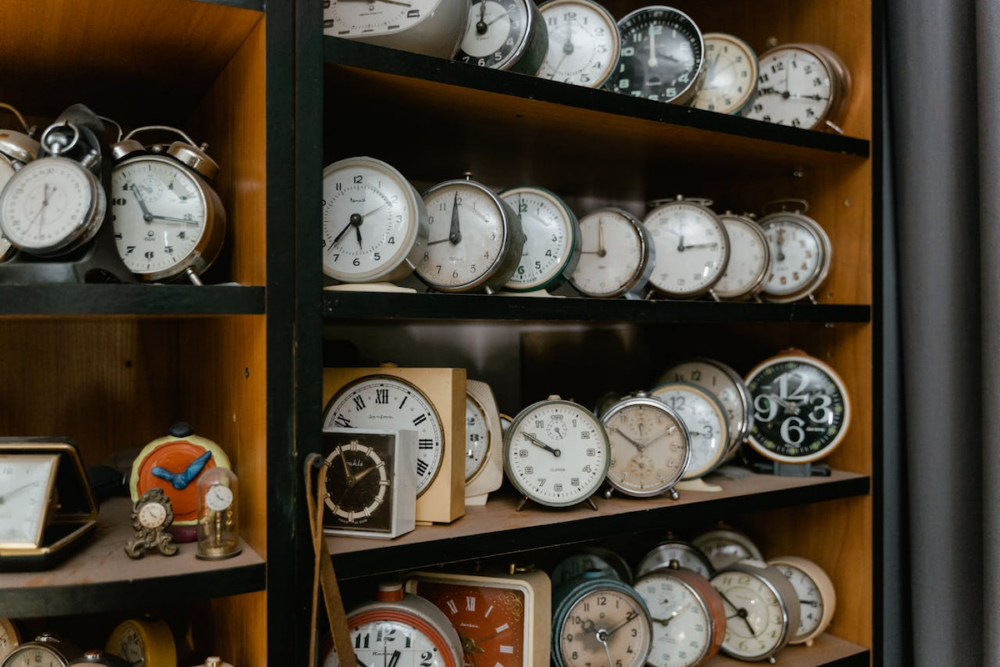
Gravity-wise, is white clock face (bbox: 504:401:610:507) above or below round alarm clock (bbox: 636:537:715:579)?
above

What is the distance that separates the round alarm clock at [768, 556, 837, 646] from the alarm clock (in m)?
1.29

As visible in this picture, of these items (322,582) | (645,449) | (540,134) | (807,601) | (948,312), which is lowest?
(807,601)

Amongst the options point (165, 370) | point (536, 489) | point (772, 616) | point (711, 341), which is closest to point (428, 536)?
point (536, 489)

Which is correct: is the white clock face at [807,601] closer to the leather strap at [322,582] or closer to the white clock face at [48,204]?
the leather strap at [322,582]

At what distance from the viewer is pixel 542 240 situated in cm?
160

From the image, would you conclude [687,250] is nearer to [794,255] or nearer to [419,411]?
[794,255]

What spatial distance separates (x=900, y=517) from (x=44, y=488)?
175 cm

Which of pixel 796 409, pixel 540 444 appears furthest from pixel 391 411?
pixel 796 409

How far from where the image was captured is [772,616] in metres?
1.73

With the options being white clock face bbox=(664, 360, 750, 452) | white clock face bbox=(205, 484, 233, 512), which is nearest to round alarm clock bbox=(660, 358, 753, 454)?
white clock face bbox=(664, 360, 750, 452)

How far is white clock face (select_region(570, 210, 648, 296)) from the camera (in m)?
1.65

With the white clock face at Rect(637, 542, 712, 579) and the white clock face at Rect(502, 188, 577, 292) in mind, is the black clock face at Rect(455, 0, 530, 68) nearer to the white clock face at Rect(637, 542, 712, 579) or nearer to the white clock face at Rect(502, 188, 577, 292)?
the white clock face at Rect(502, 188, 577, 292)

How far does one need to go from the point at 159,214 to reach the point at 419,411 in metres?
0.53

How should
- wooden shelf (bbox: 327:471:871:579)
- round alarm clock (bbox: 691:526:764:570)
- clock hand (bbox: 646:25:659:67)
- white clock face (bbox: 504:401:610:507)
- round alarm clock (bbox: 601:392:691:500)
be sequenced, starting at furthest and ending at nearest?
round alarm clock (bbox: 691:526:764:570), clock hand (bbox: 646:25:659:67), round alarm clock (bbox: 601:392:691:500), white clock face (bbox: 504:401:610:507), wooden shelf (bbox: 327:471:871:579)
